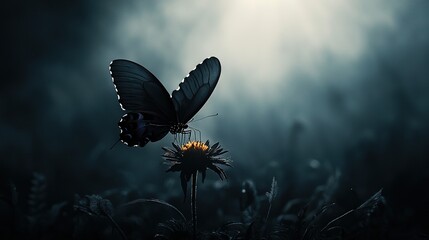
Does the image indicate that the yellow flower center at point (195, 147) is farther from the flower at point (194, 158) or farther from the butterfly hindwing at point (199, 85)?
the butterfly hindwing at point (199, 85)

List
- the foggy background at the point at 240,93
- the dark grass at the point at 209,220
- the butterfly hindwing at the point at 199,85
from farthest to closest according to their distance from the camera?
the foggy background at the point at 240,93, the butterfly hindwing at the point at 199,85, the dark grass at the point at 209,220

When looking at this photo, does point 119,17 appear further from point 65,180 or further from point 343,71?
point 65,180

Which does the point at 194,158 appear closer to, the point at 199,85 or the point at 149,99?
the point at 199,85

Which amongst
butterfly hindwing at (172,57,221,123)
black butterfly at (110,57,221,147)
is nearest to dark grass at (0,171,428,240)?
black butterfly at (110,57,221,147)

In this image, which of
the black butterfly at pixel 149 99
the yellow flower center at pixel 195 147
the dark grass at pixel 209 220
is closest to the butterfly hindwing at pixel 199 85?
the black butterfly at pixel 149 99

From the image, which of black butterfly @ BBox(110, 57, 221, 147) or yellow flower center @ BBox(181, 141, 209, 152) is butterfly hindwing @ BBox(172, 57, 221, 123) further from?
yellow flower center @ BBox(181, 141, 209, 152)

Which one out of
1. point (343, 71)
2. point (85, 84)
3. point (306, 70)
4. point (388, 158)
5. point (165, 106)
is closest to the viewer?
point (165, 106)

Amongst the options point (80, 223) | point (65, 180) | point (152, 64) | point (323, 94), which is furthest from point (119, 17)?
point (80, 223)
